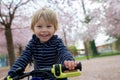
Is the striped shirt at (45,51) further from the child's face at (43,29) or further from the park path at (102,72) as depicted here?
the park path at (102,72)

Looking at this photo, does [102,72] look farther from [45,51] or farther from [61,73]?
[61,73]

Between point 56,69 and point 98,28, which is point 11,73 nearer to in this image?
point 56,69

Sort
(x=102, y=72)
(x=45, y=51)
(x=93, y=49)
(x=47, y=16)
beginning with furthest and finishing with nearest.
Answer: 1. (x=93, y=49)
2. (x=102, y=72)
3. (x=45, y=51)
4. (x=47, y=16)

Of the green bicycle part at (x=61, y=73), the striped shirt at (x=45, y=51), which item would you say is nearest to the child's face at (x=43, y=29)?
the striped shirt at (x=45, y=51)

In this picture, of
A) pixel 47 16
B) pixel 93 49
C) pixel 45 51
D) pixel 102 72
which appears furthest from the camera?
pixel 93 49

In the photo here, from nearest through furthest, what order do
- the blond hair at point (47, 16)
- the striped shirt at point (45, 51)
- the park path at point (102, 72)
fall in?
the blond hair at point (47, 16), the striped shirt at point (45, 51), the park path at point (102, 72)

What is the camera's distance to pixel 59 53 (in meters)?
2.78

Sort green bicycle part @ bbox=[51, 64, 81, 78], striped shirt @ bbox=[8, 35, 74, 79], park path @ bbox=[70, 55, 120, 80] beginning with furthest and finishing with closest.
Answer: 1. park path @ bbox=[70, 55, 120, 80]
2. striped shirt @ bbox=[8, 35, 74, 79]
3. green bicycle part @ bbox=[51, 64, 81, 78]

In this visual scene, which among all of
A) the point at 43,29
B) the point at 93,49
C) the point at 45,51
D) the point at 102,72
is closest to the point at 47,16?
the point at 43,29

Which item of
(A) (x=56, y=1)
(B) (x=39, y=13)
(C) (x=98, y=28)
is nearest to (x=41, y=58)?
(B) (x=39, y=13)

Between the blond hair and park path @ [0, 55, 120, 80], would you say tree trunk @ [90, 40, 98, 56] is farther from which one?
the blond hair

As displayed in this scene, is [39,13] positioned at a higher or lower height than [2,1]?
lower

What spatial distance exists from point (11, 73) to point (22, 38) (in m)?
35.2

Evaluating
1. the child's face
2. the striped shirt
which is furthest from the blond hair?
the striped shirt
